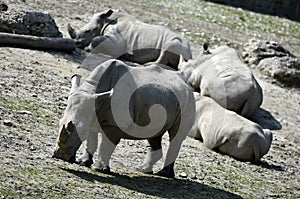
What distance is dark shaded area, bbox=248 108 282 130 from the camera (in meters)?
15.9

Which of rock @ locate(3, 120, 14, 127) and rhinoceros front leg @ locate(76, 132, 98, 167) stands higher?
rhinoceros front leg @ locate(76, 132, 98, 167)

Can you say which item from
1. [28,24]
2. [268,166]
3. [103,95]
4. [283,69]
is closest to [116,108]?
[103,95]

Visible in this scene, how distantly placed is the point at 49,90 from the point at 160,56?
4893 millimetres

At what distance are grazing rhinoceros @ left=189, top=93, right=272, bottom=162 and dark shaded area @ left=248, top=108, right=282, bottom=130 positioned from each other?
2396mm

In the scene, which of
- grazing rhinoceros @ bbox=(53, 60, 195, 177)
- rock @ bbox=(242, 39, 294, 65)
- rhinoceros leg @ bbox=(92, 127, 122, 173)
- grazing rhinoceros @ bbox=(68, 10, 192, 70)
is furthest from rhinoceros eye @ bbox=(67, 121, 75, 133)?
rock @ bbox=(242, 39, 294, 65)

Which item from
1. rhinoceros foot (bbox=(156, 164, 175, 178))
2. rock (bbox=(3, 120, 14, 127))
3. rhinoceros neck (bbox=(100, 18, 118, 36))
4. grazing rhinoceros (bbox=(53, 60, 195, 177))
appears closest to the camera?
grazing rhinoceros (bbox=(53, 60, 195, 177))

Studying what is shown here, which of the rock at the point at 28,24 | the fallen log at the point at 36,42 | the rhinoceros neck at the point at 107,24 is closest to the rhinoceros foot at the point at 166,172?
the fallen log at the point at 36,42

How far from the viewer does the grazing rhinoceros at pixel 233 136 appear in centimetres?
1302

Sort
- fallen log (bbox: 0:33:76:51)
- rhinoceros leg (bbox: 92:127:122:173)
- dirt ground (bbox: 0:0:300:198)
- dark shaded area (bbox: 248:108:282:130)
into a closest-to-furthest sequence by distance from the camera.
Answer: dirt ground (bbox: 0:0:300:198)
rhinoceros leg (bbox: 92:127:122:173)
fallen log (bbox: 0:33:76:51)
dark shaded area (bbox: 248:108:282:130)

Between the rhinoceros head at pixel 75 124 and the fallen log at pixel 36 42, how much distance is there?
6664mm

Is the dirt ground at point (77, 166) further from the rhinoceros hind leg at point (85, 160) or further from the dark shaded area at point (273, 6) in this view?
the dark shaded area at point (273, 6)

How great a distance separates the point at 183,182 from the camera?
405 inches

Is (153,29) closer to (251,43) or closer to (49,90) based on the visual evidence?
(251,43)

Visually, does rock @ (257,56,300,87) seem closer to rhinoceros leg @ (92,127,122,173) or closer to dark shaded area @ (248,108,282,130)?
dark shaded area @ (248,108,282,130)
